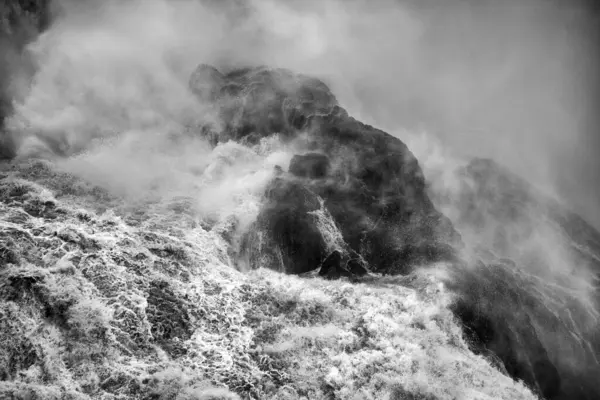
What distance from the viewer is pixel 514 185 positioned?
74.9 meters

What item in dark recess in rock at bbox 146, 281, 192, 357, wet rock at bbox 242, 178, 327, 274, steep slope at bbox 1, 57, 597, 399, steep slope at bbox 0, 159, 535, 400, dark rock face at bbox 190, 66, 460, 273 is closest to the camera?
steep slope at bbox 0, 159, 535, 400

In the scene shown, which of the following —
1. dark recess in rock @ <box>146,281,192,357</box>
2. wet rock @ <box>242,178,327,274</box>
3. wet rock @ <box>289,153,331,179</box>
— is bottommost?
dark recess in rock @ <box>146,281,192,357</box>

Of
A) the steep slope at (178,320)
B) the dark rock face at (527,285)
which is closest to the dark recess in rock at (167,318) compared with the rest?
the steep slope at (178,320)

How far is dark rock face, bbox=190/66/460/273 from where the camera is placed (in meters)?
38.0

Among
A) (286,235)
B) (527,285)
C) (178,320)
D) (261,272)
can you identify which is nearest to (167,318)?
(178,320)

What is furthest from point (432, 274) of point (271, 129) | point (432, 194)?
point (432, 194)

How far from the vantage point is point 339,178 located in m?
42.2

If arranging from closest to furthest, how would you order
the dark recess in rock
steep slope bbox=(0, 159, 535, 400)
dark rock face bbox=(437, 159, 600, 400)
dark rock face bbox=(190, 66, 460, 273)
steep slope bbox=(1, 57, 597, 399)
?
1. steep slope bbox=(0, 159, 535, 400)
2. steep slope bbox=(1, 57, 597, 399)
3. the dark recess in rock
4. dark rock face bbox=(437, 159, 600, 400)
5. dark rock face bbox=(190, 66, 460, 273)

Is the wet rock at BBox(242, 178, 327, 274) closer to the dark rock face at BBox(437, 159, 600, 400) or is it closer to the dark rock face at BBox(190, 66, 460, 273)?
the dark rock face at BBox(190, 66, 460, 273)

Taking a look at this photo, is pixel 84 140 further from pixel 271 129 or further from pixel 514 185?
pixel 514 185

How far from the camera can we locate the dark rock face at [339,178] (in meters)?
38.0

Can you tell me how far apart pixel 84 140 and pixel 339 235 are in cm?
3174

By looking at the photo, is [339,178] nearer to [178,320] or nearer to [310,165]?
[310,165]

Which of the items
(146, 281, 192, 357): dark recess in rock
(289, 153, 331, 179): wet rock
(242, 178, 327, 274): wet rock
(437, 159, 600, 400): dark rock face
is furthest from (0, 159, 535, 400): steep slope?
(289, 153, 331, 179): wet rock
